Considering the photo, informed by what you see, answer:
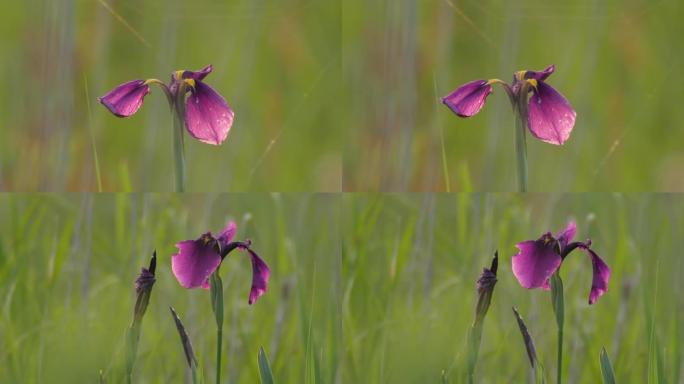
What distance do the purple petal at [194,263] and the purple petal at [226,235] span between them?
41mm

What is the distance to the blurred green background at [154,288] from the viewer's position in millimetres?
2584

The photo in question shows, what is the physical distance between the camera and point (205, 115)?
2.53 metres

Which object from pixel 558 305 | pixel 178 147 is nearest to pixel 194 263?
pixel 178 147

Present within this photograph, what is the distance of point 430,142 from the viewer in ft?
8.62

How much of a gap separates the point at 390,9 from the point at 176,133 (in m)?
0.73

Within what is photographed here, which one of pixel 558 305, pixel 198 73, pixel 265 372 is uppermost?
pixel 198 73

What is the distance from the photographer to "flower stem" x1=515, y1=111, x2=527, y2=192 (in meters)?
2.54

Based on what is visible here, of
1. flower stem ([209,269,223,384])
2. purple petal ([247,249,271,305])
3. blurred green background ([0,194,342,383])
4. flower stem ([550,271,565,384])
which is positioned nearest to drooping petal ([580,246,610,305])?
flower stem ([550,271,565,384])

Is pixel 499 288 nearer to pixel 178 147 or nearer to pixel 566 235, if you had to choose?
pixel 566 235

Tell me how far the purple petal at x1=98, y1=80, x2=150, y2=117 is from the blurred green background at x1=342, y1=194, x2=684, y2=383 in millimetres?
662

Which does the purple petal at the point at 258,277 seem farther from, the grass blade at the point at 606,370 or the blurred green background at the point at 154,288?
the grass blade at the point at 606,370

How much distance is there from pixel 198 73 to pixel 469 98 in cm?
77

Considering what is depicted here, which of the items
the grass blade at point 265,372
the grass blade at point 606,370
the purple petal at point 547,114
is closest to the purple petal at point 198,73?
the grass blade at point 265,372

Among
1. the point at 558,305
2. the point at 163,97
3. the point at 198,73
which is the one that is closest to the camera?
the point at 558,305
